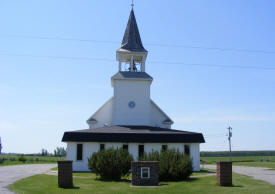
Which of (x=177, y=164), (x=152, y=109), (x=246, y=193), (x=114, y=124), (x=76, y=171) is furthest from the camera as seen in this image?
(x=152, y=109)

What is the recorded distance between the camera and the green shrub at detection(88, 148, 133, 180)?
Answer: 74.9 feet

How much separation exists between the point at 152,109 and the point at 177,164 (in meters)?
18.0

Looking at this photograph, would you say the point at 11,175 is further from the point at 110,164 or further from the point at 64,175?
the point at 64,175

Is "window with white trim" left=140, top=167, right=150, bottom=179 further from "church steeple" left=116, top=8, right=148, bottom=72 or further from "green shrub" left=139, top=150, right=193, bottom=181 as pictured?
"church steeple" left=116, top=8, right=148, bottom=72

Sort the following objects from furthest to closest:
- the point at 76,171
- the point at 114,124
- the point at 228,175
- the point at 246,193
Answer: the point at 114,124
the point at 76,171
the point at 228,175
the point at 246,193

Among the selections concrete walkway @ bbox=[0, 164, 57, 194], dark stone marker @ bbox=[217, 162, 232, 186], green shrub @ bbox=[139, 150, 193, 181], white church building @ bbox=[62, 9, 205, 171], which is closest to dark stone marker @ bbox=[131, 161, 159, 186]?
green shrub @ bbox=[139, 150, 193, 181]

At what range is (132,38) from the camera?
131ft

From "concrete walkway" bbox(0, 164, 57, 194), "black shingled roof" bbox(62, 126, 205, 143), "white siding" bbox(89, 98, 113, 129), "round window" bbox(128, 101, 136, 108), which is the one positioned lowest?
"concrete walkway" bbox(0, 164, 57, 194)

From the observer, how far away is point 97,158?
917 inches

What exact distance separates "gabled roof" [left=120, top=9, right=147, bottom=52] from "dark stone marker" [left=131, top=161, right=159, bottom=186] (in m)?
20.7

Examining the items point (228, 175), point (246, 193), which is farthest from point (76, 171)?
point (246, 193)

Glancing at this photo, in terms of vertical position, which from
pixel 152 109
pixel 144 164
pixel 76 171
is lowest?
pixel 76 171

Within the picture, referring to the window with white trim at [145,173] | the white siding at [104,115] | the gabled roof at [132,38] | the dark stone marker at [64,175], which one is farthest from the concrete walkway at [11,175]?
the gabled roof at [132,38]

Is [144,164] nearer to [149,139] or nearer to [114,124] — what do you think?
[149,139]
